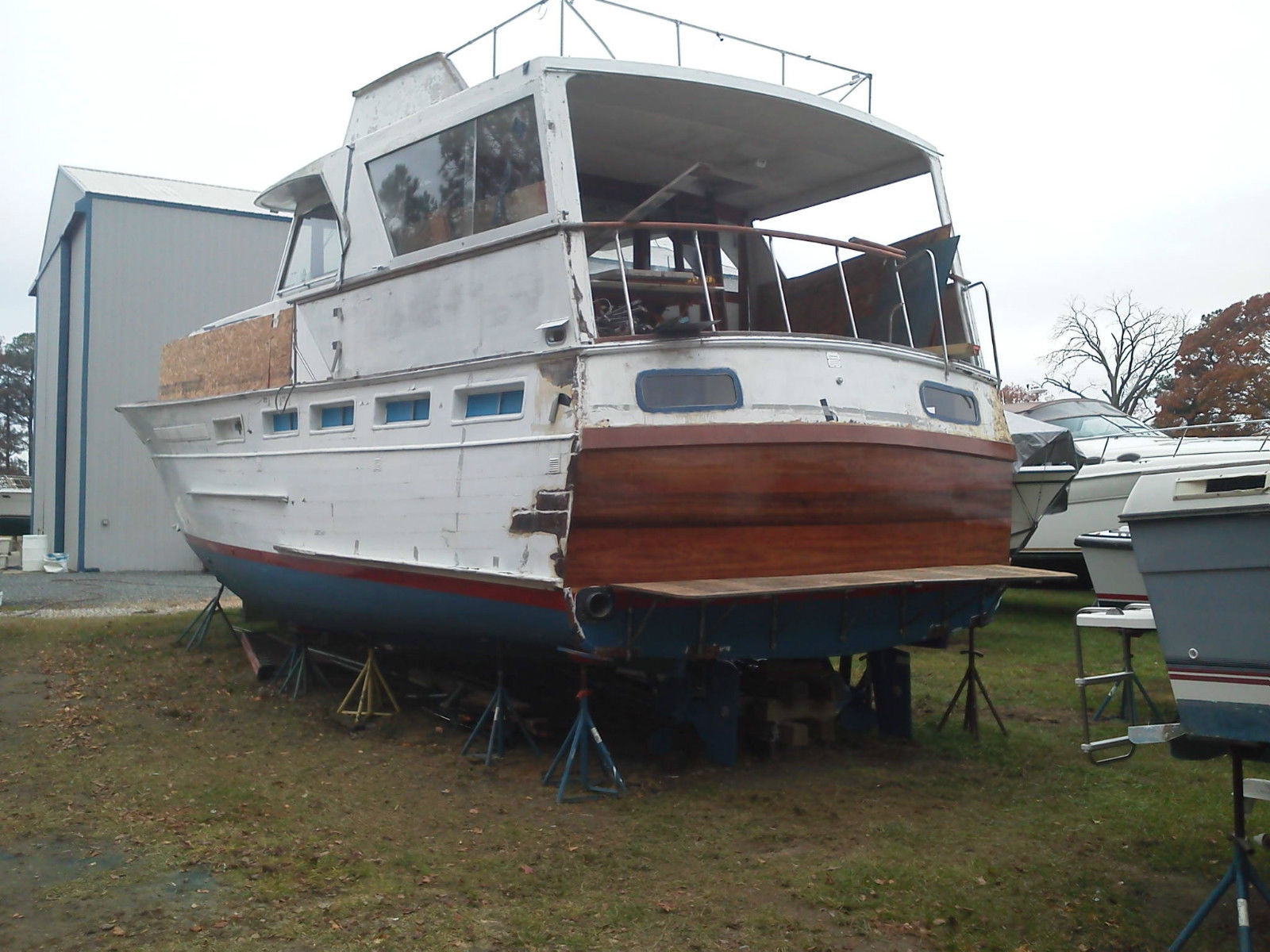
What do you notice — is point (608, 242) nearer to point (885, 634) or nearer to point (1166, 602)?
point (885, 634)

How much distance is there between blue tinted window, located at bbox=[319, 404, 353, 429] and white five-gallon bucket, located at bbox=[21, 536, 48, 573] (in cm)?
1383

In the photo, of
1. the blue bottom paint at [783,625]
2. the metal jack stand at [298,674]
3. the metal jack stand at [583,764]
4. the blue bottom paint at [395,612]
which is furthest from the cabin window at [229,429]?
the blue bottom paint at [783,625]

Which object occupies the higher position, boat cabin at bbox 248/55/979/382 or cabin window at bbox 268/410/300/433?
boat cabin at bbox 248/55/979/382

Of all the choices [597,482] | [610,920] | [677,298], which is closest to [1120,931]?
[610,920]

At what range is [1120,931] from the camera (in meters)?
4.15

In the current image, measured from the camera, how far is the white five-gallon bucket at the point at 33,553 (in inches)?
747

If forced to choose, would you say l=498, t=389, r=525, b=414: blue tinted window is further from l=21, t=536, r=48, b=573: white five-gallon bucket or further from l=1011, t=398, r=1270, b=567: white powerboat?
l=21, t=536, r=48, b=573: white five-gallon bucket

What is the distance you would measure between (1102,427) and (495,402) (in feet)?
34.1

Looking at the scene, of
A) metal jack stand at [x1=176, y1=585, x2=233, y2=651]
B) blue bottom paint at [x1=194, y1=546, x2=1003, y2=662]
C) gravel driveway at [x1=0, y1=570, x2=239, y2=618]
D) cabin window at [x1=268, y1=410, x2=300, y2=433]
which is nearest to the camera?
blue bottom paint at [x1=194, y1=546, x2=1003, y2=662]

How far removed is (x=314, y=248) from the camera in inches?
349

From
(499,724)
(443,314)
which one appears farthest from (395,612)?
(443,314)

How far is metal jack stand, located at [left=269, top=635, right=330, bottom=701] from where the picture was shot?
870 centimetres

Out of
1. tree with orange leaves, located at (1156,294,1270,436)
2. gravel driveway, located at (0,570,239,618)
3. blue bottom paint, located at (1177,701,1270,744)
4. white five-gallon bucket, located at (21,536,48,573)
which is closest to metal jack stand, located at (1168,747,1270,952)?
blue bottom paint, located at (1177,701,1270,744)

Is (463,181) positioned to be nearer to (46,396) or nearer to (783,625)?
(783,625)
